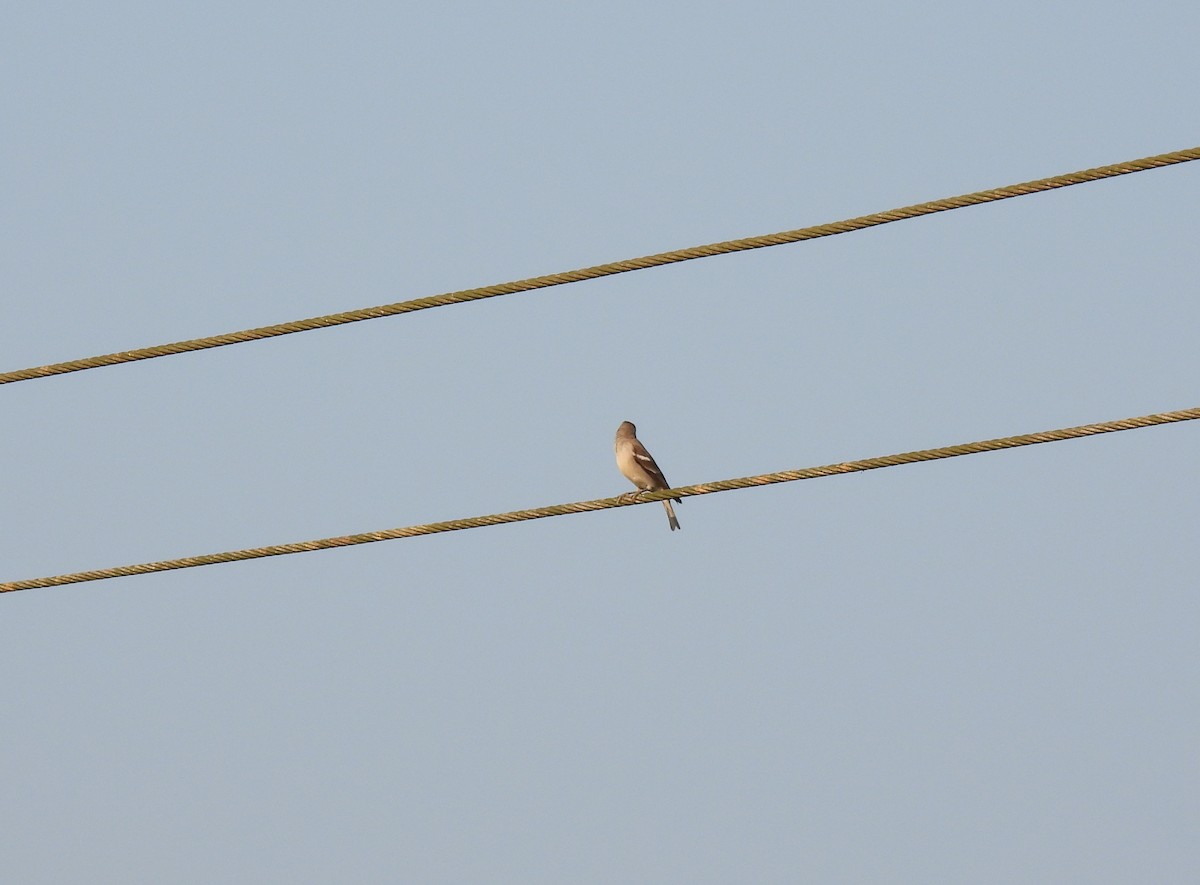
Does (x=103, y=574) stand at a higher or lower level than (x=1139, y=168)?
lower

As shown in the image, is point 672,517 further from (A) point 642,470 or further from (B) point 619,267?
Answer: (B) point 619,267

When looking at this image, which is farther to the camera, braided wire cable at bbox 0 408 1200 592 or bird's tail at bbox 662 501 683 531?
bird's tail at bbox 662 501 683 531

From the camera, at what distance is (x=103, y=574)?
36.8ft

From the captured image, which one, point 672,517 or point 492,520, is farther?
point 672,517

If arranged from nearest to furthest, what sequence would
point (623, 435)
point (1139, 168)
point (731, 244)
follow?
point (1139, 168)
point (731, 244)
point (623, 435)

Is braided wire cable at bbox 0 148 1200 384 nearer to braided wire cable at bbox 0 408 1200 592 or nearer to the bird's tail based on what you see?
braided wire cable at bbox 0 408 1200 592

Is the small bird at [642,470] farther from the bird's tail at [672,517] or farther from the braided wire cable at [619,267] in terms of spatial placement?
the braided wire cable at [619,267]

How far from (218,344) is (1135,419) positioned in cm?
471

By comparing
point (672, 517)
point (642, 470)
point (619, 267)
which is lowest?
point (672, 517)

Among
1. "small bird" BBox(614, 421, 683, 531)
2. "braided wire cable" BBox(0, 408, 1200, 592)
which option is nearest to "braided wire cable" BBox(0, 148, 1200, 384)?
"braided wire cable" BBox(0, 408, 1200, 592)

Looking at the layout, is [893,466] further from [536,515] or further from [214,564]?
[214,564]

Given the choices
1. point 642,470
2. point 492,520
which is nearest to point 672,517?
point 642,470

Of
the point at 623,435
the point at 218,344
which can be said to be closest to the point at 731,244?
the point at 218,344

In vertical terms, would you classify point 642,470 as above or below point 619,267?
below
